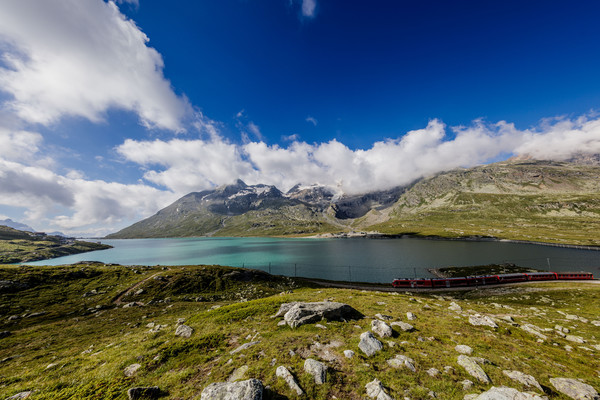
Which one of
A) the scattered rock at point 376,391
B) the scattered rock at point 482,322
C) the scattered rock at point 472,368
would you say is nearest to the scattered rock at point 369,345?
the scattered rock at point 376,391

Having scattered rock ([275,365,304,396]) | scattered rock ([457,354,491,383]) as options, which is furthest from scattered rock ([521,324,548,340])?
scattered rock ([275,365,304,396])

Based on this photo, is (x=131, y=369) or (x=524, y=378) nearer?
(x=524, y=378)

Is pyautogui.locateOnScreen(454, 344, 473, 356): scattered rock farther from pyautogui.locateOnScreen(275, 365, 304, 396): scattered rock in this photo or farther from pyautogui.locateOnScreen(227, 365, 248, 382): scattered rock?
pyautogui.locateOnScreen(227, 365, 248, 382): scattered rock

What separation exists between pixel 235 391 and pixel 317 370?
175 inches

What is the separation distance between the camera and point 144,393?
9906mm

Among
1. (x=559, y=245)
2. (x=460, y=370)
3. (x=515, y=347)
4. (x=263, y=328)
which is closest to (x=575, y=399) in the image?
(x=460, y=370)

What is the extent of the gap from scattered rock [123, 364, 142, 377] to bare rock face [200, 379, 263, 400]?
7399 mm

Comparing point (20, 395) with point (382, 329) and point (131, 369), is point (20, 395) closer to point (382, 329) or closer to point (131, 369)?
point (131, 369)

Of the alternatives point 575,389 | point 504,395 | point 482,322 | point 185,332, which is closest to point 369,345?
point 504,395

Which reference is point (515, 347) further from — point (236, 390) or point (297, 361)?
point (236, 390)

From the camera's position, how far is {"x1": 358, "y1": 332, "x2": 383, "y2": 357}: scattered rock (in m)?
13.4

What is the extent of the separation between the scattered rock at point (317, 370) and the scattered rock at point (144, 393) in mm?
7597

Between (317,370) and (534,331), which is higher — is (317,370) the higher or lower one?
the higher one

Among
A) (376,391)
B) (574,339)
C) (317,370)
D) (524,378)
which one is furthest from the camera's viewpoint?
(574,339)
